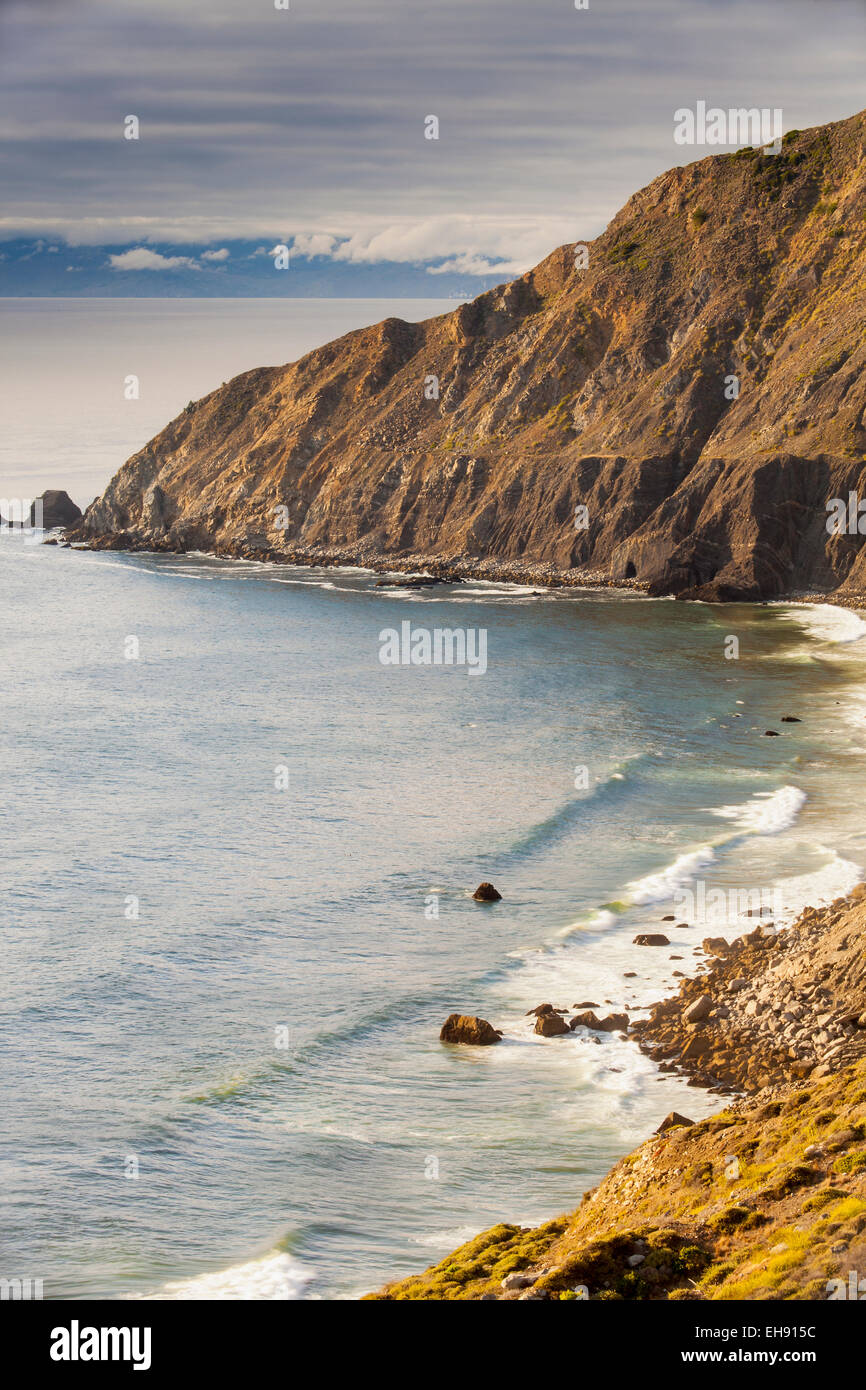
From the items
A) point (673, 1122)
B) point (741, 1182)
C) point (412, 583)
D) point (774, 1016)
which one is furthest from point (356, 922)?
point (412, 583)

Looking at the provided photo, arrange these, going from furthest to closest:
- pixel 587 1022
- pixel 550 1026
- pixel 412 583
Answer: pixel 412 583, pixel 587 1022, pixel 550 1026

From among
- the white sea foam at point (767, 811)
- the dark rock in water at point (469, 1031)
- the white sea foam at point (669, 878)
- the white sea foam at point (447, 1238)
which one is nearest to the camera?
the white sea foam at point (447, 1238)

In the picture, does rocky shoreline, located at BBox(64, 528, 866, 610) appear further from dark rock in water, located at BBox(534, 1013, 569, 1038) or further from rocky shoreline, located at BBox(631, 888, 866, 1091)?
dark rock in water, located at BBox(534, 1013, 569, 1038)

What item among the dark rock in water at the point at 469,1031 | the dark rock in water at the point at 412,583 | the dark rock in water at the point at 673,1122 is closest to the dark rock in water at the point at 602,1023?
the dark rock in water at the point at 469,1031

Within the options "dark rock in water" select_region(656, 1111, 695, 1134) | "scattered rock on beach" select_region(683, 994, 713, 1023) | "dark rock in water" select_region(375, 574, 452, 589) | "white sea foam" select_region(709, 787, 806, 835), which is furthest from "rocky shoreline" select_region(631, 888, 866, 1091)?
"dark rock in water" select_region(375, 574, 452, 589)

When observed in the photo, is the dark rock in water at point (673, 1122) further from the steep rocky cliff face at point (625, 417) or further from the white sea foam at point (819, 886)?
the steep rocky cliff face at point (625, 417)

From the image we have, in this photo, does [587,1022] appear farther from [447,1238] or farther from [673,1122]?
[447,1238]
